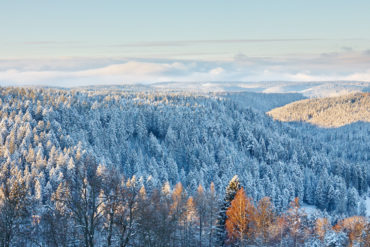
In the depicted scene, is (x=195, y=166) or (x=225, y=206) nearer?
(x=225, y=206)

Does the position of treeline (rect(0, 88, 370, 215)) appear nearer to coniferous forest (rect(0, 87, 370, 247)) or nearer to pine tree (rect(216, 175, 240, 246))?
coniferous forest (rect(0, 87, 370, 247))

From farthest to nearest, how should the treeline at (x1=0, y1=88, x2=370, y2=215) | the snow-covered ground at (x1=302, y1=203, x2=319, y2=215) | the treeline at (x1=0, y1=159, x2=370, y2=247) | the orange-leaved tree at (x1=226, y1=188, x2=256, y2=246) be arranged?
the snow-covered ground at (x1=302, y1=203, x2=319, y2=215), the treeline at (x1=0, y1=88, x2=370, y2=215), the orange-leaved tree at (x1=226, y1=188, x2=256, y2=246), the treeline at (x1=0, y1=159, x2=370, y2=247)

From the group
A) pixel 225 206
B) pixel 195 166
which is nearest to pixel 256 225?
pixel 225 206

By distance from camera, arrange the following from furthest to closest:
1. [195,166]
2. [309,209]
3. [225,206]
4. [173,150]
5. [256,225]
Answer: [173,150], [195,166], [309,209], [225,206], [256,225]

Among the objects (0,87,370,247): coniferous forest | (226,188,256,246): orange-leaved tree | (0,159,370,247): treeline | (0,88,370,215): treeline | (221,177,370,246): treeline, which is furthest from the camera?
(0,88,370,215): treeline

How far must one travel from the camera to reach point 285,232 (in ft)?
190

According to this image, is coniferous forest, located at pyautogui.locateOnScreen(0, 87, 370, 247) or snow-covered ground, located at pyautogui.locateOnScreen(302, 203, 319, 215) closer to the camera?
coniferous forest, located at pyautogui.locateOnScreen(0, 87, 370, 247)

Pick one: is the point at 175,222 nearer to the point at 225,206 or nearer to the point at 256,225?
the point at 225,206

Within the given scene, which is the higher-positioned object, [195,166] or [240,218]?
[240,218]

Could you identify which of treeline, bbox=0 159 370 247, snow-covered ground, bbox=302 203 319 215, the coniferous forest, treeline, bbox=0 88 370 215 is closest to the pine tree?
treeline, bbox=0 159 370 247

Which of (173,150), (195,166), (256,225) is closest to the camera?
(256,225)

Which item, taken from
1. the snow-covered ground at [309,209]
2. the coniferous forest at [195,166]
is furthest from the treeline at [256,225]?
the snow-covered ground at [309,209]

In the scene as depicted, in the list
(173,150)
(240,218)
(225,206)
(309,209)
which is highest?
(225,206)

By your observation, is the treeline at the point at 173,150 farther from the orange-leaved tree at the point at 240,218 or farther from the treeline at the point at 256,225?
the orange-leaved tree at the point at 240,218
